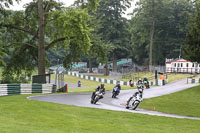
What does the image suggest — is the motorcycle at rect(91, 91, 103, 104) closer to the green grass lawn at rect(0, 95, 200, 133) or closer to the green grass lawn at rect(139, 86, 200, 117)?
the green grass lawn at rect(139, 86, 200, 117)

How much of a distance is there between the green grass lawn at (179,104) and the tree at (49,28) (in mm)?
7337

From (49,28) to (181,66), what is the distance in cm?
4346

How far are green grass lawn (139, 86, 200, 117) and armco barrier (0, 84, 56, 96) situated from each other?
834 cm

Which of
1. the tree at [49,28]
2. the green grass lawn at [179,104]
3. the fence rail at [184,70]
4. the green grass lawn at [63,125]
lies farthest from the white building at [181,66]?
the green grass lawn at [63,125]

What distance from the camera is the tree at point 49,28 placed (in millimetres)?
26984

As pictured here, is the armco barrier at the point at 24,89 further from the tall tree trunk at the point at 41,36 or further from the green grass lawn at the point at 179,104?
the green grass lawn at the point at 179,104

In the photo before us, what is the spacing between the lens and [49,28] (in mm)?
32562

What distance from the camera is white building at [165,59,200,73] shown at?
221ft

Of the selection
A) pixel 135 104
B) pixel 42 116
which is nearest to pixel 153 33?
pixel 135 104

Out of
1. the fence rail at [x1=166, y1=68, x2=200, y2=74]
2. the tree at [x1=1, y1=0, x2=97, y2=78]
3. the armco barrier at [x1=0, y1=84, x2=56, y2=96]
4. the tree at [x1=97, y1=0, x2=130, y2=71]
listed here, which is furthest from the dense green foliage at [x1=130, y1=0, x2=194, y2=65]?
the armco barrier at [x1=0, y1=84, x2=56, y2=96]

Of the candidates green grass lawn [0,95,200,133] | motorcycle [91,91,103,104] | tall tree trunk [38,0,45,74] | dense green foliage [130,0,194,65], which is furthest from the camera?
dense green foliage [130,0,194,65]

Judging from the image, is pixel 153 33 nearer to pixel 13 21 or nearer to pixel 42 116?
pixel 13 21

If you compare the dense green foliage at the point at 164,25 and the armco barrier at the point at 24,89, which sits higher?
the dense green foliage at the point at 164,25

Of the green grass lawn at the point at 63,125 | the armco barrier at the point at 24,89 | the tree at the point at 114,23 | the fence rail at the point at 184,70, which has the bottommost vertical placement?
the green grass lawn at the point at 63,125
